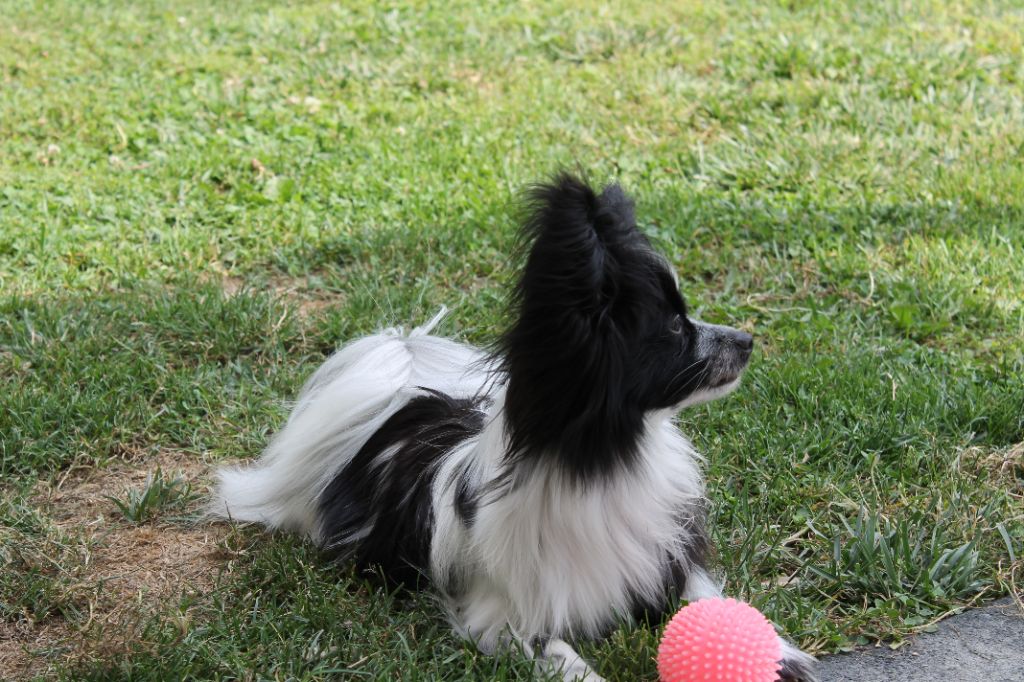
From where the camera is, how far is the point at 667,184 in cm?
560

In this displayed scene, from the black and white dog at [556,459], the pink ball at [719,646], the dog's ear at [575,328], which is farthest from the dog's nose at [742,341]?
the pink ball at [719,646]

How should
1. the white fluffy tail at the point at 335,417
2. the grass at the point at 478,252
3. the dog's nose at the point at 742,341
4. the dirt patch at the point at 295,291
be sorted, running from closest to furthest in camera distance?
the dog's nose at the point at 742,341 → the grass at the point at 478,252 → the white fluffy tail at the point at 335,417 → the dirt patch at the point at 295,291

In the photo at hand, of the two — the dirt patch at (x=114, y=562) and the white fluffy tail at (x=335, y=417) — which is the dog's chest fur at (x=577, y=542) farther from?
the dirt patch at (x=114, y=562)

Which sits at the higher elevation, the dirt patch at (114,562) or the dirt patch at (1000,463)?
the dirt patch at (1000,463)

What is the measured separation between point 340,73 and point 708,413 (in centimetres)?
402

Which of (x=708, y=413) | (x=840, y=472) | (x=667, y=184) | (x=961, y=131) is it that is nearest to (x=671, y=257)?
(x=667, y=184)

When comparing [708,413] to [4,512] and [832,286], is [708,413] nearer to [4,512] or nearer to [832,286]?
[832,286]

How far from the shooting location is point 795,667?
2.63 m

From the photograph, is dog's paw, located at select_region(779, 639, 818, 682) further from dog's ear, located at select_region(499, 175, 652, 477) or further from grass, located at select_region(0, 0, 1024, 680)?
dog's ear, located at select_region(499, 175, 652, 477)

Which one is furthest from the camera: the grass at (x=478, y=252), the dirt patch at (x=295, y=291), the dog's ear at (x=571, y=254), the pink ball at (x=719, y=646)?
the dirt patch at (x=295, y=291)

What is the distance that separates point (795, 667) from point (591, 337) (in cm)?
95

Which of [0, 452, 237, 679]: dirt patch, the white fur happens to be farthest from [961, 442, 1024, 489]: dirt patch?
[0, 452, 237, 679]: dirt patch

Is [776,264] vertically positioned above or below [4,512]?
above

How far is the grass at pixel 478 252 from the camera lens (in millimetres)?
3029
